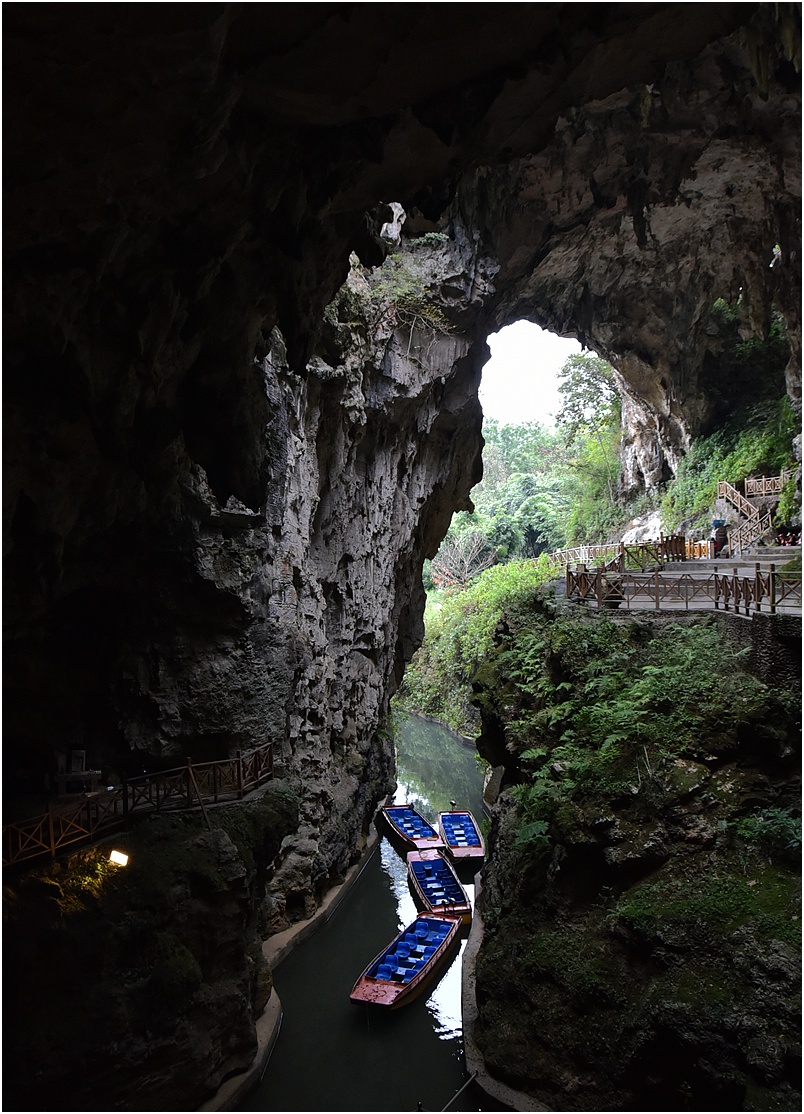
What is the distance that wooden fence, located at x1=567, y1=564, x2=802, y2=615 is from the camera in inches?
543

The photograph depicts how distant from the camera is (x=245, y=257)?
30.0ft

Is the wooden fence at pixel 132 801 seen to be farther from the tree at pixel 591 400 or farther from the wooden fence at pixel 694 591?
the tree at pixel 591 400

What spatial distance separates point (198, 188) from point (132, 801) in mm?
8942

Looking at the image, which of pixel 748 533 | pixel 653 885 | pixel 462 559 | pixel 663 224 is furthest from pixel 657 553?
pixel 462 559

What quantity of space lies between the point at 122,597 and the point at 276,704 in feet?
11.9

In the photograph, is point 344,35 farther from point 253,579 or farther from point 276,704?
point 276,704

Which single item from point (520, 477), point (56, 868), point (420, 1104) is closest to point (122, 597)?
point (56, 868)

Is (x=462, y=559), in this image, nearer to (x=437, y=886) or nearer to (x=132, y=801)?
(x=437, y=886)

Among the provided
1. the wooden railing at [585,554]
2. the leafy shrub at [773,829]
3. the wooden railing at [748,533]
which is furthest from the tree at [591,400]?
the leafy shrub at [773,829]

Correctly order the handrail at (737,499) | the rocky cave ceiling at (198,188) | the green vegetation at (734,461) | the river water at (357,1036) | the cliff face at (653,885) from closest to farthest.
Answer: the rocky cave ceiling at (198,188)
the cliff face at (653,885)
the river water at (357,1036)
the handrail at (737,499)
the green vegetation at (734,461)

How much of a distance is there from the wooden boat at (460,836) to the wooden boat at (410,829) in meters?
0.32

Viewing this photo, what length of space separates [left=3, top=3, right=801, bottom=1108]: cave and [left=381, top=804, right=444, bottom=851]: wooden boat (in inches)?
59.7

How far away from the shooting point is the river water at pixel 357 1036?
34.7 ft

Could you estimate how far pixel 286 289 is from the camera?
30.5 ft
